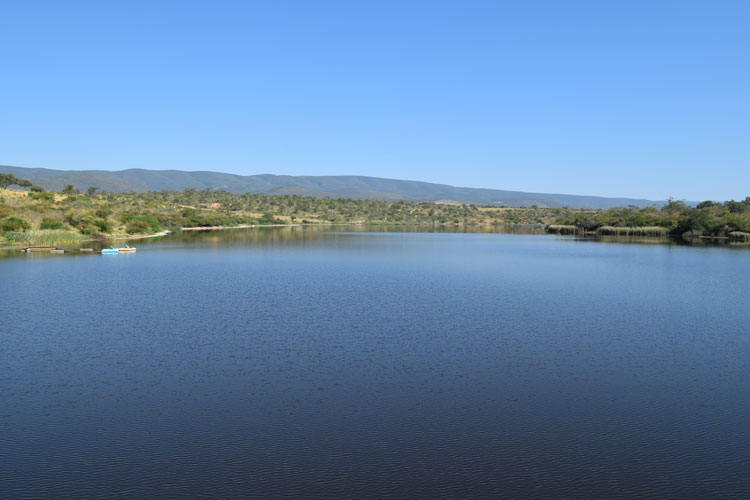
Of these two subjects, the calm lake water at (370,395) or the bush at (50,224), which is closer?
the calm lake water at (370,395)

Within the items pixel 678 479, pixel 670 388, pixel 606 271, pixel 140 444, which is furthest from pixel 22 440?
pixel 606 271

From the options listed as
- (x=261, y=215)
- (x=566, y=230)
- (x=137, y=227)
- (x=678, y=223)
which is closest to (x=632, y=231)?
(x=678, y=223)

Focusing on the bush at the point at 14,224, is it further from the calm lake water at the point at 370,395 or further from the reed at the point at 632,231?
the reed at the point at 632,231

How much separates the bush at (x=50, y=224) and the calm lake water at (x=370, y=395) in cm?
3651

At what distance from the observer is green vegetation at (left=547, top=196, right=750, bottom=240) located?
8546cm

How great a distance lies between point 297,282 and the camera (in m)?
33.4

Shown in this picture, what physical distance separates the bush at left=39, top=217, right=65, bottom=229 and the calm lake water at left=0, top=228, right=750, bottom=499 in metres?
36.5

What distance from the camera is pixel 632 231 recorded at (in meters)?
97.3

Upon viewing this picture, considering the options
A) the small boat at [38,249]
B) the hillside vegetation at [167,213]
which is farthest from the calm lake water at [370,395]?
the hillside vegetation at [167,213]

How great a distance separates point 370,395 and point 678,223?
309 ft

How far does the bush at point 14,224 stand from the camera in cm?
5572

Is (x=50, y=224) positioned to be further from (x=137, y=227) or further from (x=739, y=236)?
(x=739, y=236)

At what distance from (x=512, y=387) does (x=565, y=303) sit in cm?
1374

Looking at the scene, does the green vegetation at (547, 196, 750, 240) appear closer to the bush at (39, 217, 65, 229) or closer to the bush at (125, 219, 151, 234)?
the bush at (125, 219, 151, 234)
